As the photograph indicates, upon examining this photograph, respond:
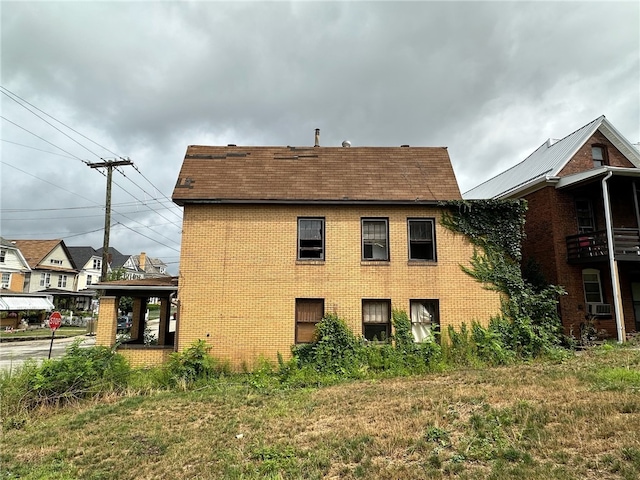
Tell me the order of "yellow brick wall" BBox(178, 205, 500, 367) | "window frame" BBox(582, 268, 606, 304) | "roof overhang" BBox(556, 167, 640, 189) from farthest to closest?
"window frame" BBox(582, 268, 606, 304), "roof overhang" BBox(556, 167, 640, 189), "yellow brick wall" BBox(178, 205, 500, 367)

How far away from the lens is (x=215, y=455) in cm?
611

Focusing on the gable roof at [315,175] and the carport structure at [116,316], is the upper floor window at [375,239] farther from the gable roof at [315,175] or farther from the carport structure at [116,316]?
the carport structure at [116,316]

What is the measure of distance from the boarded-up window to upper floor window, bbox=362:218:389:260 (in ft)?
7.56

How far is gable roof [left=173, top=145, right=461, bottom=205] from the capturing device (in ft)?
42.6

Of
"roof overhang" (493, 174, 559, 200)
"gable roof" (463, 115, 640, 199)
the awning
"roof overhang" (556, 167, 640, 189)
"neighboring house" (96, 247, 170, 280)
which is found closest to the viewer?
"roof overhang" (556, 167, 640, 189)

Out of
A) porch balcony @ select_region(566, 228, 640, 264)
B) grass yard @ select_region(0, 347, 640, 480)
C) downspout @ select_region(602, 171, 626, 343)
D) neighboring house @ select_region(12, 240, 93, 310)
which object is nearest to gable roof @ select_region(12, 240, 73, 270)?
neighboring house @ select_region(12, 240, 93, 310)

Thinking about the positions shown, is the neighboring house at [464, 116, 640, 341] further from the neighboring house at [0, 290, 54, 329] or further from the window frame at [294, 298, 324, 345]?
the neighboring house at [0, 290, 54, 329]

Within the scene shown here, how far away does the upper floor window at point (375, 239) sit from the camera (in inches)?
507

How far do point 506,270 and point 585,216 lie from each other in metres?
7.29

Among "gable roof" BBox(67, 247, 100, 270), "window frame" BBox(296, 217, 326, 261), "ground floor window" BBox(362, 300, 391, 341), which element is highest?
"gable roof" BBox(67, 247, 100, 270)

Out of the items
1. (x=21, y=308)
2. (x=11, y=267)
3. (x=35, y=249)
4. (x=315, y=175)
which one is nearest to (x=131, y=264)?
→ (x=35, y=249)

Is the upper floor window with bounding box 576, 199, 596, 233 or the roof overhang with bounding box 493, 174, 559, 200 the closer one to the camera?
the roof overhang with bounding box 493, 174, 559, 200

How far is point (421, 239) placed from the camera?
13.0 m

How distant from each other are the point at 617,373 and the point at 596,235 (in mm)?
8805
